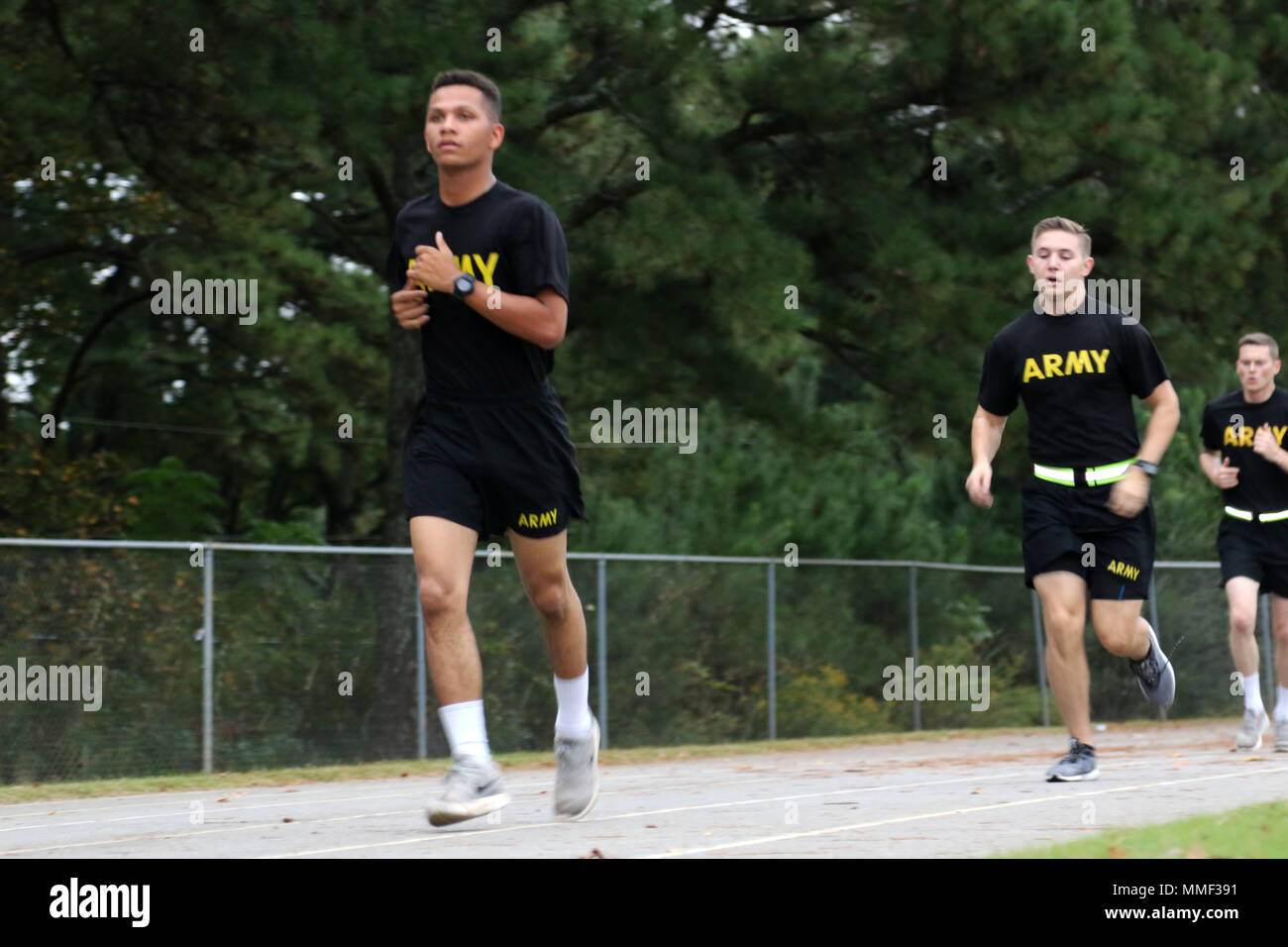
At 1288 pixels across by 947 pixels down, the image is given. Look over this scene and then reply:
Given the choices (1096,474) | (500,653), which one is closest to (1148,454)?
(1096,474)

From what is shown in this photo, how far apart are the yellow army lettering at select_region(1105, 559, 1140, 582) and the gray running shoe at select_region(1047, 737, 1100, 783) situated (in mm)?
800

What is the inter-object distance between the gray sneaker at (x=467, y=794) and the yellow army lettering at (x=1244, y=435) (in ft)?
23.6

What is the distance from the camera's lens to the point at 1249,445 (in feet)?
39.5

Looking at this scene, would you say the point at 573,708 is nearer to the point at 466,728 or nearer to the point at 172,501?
the point at 466,728

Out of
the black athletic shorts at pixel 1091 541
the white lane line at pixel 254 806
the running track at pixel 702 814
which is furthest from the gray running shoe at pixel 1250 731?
the black athletic shorts at pixel 1091 541

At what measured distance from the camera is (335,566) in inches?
568

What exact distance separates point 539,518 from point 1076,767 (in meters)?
3.35

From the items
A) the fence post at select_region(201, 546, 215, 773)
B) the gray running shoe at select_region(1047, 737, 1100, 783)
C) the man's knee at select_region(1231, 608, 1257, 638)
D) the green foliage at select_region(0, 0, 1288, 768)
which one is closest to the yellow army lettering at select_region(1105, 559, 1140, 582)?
the gray running shoe at select_region(1047, 737, 1100, 783)

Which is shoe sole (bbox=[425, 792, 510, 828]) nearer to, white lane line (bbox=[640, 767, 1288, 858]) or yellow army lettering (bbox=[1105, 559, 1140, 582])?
white lane line (bbox=[640, 767, 1288, 858])

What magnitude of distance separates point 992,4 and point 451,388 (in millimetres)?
9774

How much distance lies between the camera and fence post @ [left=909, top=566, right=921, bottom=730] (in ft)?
62.0

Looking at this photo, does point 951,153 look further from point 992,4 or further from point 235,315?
point 235,315

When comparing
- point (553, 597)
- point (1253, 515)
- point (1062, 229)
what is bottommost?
point (553, 597)

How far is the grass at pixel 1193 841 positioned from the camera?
17.3ft
